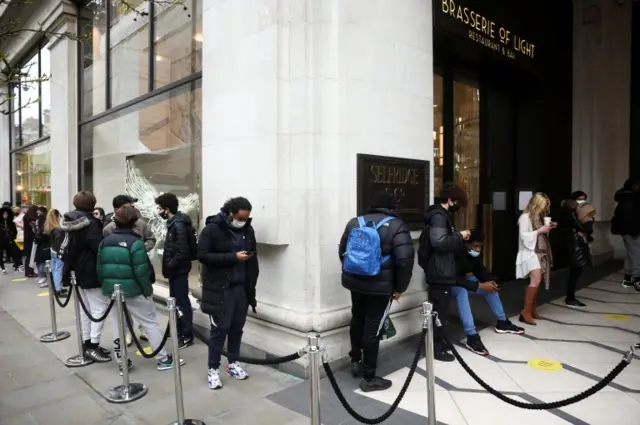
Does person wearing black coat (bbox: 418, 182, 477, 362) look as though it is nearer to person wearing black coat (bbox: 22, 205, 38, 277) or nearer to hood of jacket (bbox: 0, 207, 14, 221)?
person wearing black coat (bbox: 22, 205, 38, 277)

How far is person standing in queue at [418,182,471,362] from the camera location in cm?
467

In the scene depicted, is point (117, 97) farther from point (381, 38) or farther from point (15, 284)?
point (381, 38)

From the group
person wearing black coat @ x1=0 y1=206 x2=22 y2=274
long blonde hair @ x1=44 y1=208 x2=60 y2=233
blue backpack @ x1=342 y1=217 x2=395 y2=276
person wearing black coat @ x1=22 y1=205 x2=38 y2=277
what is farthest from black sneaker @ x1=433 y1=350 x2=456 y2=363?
person wearing black coat @ x1=0 y1=206 x2=22 y2=274

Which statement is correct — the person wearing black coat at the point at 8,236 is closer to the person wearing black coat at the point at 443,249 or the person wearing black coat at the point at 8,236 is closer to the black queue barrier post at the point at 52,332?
the black queue barrier post at the point at 52,332

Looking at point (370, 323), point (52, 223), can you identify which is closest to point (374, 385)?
point (370, 323)

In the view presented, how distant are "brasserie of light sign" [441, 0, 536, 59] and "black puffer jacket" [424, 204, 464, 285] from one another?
110 inches

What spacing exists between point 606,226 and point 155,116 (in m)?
11.3

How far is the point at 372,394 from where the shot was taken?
4.08 meters

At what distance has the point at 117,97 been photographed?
9797mm

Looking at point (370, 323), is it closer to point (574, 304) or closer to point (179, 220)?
point (179, 220)

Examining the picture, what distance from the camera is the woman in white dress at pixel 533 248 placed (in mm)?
6078

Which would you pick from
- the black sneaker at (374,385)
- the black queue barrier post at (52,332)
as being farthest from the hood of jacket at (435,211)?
the black queue barrier post at (52,332)

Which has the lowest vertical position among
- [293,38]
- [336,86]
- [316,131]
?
[316,131]

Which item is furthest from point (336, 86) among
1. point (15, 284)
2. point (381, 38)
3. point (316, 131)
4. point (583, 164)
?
point (15, 284)
